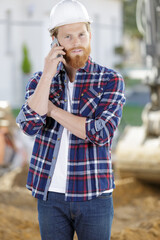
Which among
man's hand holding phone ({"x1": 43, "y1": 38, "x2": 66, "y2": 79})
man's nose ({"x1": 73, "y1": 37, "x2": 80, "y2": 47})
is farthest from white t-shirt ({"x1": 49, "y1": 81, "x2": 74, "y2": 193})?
man's nose ({"x1": 73, "y1": 37, "x2": 80, "y2": 47})

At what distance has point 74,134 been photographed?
192cm

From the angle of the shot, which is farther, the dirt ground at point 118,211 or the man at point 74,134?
the dirt ground at point 118,211

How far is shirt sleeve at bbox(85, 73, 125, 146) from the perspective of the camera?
190cm

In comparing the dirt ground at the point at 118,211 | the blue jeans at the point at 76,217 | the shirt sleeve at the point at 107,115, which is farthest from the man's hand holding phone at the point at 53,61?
the dirt ground at the point at 118,211

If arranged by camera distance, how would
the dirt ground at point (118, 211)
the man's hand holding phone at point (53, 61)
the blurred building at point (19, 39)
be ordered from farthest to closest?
1. the blurred building at point (19, 39)
2. the dirt ground at point (118, 211)
3. the man's hand holding phone at point (53, 61)

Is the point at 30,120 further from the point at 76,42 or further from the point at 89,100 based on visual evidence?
the point at 76,42

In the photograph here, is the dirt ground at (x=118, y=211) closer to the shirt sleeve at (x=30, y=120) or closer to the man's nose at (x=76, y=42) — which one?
the shirt sleeve at (x=30, y=120)

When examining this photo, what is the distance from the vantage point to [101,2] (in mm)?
16734

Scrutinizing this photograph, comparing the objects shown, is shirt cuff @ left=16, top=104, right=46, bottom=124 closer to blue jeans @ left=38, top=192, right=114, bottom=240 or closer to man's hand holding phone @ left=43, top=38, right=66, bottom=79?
man's hand holding phone @ left=43, top=38, right=66, bottom=79

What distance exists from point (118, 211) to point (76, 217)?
3117 mm

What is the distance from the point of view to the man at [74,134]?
1909 millimetres

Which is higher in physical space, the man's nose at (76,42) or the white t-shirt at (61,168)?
the man's nose at (76,42)

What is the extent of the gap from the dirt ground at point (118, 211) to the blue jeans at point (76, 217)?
119 centimetres

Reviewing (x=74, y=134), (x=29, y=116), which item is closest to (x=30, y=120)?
(x=29, y=116)
